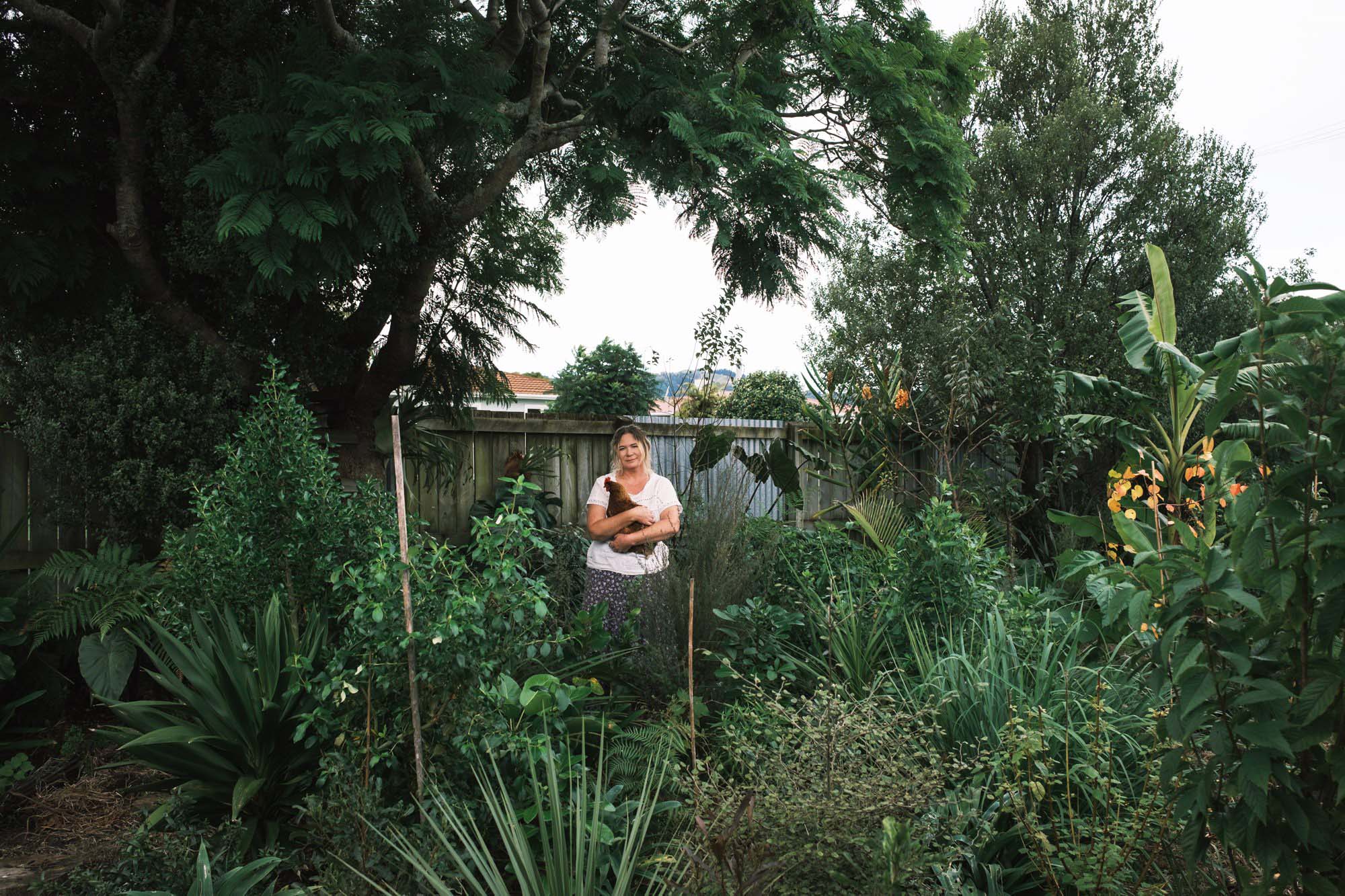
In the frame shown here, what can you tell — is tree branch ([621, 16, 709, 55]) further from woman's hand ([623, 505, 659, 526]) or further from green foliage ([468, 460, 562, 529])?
woman's hand ([623, 505, 659, 526])

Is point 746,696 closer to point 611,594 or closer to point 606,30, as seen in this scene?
Result: point 611,594

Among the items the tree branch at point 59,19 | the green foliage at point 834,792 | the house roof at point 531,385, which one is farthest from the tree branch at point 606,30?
the house roof at point 531,385

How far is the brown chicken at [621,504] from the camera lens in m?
4.57

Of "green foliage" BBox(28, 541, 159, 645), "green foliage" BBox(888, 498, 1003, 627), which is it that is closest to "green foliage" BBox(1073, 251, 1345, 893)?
"green foliage" BBox(888, 498, 1003, 627)

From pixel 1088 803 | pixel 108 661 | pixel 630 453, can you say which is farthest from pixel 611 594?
pixel 1088 803

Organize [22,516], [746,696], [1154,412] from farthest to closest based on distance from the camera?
[22,516], [1154,412], [746,696]

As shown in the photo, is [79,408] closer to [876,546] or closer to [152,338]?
[152,338]

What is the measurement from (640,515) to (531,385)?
28274 millimetres

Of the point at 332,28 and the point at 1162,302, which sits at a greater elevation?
the point at 332,28

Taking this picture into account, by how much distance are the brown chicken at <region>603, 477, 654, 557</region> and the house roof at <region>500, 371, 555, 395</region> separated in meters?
23.7

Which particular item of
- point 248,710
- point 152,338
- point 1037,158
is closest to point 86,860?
point 248,710

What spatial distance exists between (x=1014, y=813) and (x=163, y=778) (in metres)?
2.98

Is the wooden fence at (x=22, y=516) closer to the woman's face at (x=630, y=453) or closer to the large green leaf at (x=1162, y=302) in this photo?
the woman's face at (x=630, y=453)

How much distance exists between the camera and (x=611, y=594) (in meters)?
4.59
